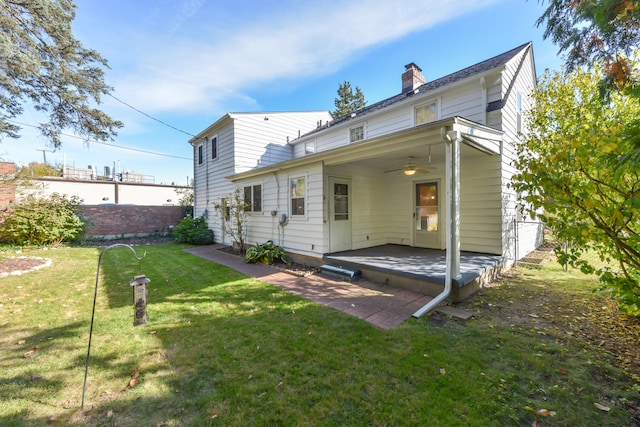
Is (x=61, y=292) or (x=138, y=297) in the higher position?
(x=138, y=297)

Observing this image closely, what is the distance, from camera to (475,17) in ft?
21.3

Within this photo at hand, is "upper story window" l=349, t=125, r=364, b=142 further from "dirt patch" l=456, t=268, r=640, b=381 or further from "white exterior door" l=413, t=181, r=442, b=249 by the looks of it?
"dirt patch" l=456, t=268, r=640, b=381

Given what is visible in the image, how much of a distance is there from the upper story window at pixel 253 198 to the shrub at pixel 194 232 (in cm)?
361

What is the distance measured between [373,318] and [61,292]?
226 inches

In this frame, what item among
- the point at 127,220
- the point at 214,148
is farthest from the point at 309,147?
the point at 127,220

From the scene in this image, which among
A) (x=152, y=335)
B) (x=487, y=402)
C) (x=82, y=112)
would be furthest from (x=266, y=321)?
(x=82, y=112)

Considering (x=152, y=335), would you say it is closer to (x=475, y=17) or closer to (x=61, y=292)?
(x=61, y=292)

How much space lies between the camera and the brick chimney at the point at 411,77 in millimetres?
9727

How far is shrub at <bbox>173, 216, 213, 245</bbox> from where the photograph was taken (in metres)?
11.7

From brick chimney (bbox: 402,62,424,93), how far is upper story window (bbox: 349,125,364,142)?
2261 millimetres

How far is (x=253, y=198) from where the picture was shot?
9.17 m

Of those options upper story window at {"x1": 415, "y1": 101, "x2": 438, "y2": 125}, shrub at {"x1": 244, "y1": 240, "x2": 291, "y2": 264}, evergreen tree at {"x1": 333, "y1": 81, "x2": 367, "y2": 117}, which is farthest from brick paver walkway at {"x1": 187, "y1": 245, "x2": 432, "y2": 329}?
evergreen tree at {"x1": 333, "y1": 81, "x2": 367, "y2": 117}

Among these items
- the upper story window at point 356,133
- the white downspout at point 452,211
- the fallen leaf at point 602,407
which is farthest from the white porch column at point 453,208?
the upper story window at point 356,133

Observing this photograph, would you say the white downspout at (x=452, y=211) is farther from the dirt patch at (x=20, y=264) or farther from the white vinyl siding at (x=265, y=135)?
the dirt patch at (x=20, y=264)
